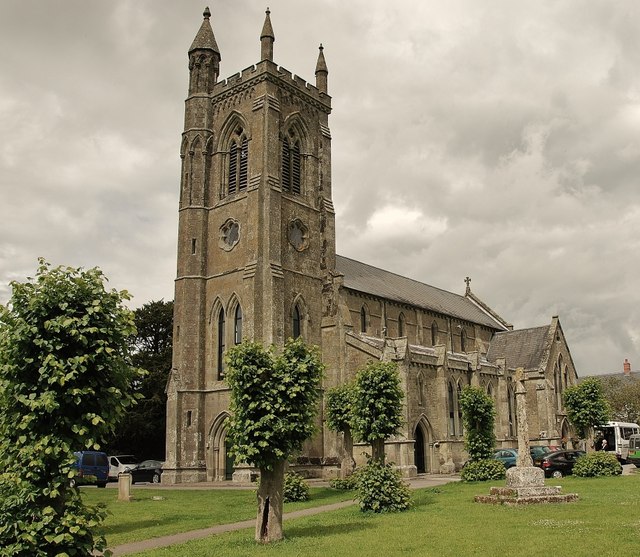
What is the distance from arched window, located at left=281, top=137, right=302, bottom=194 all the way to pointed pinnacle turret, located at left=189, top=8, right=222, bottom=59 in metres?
9.23

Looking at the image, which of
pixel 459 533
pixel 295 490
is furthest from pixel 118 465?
pixel 459 533

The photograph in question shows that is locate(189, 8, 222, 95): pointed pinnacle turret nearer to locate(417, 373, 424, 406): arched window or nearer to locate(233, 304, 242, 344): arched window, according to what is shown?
locate(233, 304, 242, 344): arched window

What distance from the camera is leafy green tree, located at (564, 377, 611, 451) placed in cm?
4394

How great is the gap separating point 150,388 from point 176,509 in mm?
33628

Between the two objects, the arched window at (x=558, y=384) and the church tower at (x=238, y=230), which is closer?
the church tower at (x=238, y=230)

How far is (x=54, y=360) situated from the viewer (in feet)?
36.8

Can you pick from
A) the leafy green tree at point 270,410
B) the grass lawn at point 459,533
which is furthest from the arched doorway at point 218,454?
the leafy green tree at point 270,410

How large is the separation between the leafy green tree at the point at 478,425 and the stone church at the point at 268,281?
18.5 feet

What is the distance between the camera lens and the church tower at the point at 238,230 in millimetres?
40812

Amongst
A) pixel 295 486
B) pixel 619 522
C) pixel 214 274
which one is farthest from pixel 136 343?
pixel 619 522

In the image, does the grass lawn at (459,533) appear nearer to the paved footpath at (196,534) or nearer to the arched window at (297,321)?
the paved footpath at (196,534)

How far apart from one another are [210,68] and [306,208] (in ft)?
41.5

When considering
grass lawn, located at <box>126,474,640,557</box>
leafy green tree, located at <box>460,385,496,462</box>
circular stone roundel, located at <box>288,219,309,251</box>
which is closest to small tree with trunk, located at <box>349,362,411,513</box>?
grass lawn, located at <box>126,474,640,557</box>

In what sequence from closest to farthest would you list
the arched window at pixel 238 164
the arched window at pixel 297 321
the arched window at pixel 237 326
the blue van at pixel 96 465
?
the blue van at pixel 96 465
the arched window at pixel 237 326
the arched window at pixel 297 321
the arched window at pixel 238 164
